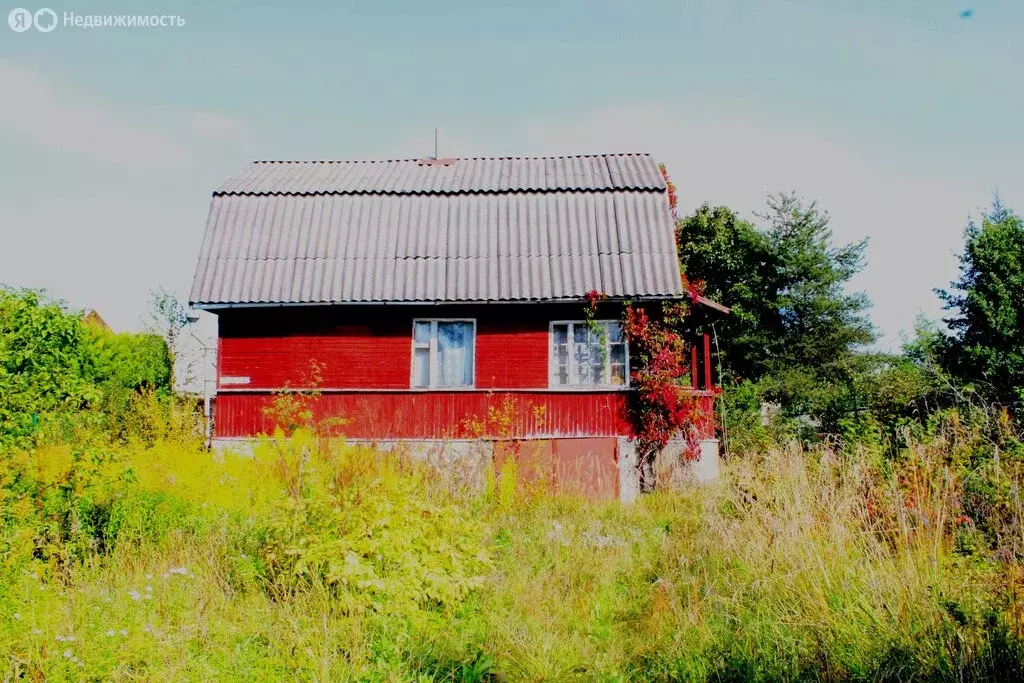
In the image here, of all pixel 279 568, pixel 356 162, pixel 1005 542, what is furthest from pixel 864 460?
pixel 356 162

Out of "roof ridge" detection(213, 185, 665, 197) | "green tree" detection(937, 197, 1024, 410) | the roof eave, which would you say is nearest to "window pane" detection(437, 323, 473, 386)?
the roof eave

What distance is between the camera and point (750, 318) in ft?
84.4

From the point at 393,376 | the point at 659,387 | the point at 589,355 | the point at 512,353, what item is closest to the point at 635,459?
the point at 659,387

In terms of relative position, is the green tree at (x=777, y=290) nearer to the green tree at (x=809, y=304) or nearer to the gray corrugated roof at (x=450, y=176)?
the green tree at (x=809, y=304)

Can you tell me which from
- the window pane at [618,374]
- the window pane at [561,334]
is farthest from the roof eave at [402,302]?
the window pane at [618,374]

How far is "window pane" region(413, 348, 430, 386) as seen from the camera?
44.1 feet

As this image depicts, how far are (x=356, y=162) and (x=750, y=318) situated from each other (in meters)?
15.7

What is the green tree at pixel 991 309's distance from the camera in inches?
619

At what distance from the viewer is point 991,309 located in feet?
53.4

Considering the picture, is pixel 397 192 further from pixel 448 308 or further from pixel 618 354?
pixel 618 354

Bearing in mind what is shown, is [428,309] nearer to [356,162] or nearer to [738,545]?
[356,162]

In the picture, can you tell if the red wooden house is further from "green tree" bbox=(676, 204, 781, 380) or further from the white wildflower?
"green tree" bbox=(676, 204, 781, 380)

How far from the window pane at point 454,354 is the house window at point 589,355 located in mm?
1584

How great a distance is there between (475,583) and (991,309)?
51.3ft
